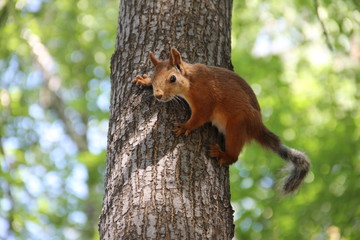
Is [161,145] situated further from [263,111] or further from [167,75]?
[263,111]

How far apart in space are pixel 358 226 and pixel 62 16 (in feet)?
26.9

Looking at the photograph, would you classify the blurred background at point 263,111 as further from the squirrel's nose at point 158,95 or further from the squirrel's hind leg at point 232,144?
the squirrel's nose at point 158,95

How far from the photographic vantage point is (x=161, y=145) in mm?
2818

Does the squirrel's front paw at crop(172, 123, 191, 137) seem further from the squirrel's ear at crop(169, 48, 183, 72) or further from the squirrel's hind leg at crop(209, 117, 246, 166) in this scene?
the squirrel's ear at crop(169, 48, 183, 72)

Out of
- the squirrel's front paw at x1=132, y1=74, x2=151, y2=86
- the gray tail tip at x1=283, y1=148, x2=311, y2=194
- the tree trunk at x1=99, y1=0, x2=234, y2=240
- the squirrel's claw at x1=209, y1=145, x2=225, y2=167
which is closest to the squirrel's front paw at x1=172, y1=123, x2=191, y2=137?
the tree trunk at x1=99, y1=0, x2=234, y2=240

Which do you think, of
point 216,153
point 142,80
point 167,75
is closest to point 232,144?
point 216,153

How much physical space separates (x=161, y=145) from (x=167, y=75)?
55 cm

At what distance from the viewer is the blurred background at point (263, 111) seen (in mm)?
5816

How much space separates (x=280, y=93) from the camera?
7.56 m

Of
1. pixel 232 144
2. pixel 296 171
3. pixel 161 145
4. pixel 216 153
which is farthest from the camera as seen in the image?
pixel 296 171

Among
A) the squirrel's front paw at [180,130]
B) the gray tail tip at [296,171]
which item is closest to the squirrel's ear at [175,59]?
the squirrel's front paw at [180,130]

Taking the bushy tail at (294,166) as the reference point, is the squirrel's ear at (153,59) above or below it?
above

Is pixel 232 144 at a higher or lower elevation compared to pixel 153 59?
lower

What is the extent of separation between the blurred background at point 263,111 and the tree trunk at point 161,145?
1.42 meters
